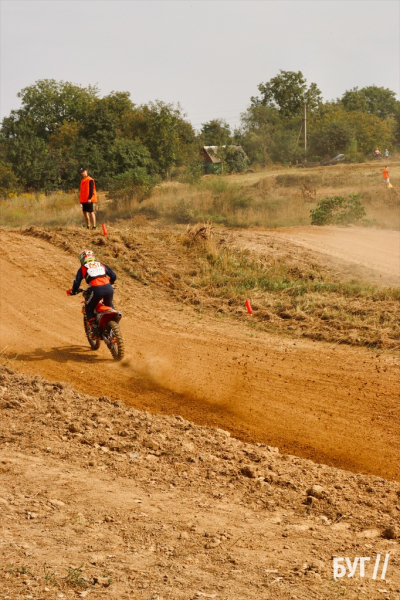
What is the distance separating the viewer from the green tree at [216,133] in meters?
54.4

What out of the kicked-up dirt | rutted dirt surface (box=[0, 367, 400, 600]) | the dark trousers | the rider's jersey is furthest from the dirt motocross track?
the rider's jersey

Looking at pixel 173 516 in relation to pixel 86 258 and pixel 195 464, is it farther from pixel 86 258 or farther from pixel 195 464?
pixel 86 258

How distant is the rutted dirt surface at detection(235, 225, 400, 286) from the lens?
628 inches

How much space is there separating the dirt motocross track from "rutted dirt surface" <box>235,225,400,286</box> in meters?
4.42

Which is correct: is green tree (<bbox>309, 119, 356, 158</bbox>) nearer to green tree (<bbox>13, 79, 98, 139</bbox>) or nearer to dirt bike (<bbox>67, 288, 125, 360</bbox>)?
green tree (<bbox>13, 79, 98, 139</bbox>)

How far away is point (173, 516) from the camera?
5.27m

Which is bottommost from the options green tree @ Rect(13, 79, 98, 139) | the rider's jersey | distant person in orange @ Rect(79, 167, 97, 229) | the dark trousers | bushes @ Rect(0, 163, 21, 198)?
the dark trousers

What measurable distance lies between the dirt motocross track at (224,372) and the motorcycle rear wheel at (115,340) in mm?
280

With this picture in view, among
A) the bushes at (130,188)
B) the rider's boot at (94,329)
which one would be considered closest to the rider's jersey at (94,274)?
the rider's boot at (94,329)

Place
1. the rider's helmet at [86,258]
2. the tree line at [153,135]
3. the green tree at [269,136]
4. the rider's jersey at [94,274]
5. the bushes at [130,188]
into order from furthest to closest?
the green tree at [269,136], the tree line at [153,135], the bushes at [130,188], the rider's helmet at [86,258], the rider's jersey at [94,274]

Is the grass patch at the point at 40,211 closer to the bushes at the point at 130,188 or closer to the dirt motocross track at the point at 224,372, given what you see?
the bushes at the point at 130,188

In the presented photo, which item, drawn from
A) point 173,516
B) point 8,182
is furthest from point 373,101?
point 173,516

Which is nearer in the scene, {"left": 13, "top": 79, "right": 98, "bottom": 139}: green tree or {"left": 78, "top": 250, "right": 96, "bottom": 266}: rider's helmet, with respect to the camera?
{"left": 78, "top": 250, "right": 96, "bottom": 266}: rider's helmet

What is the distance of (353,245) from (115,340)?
1110 centimetres
